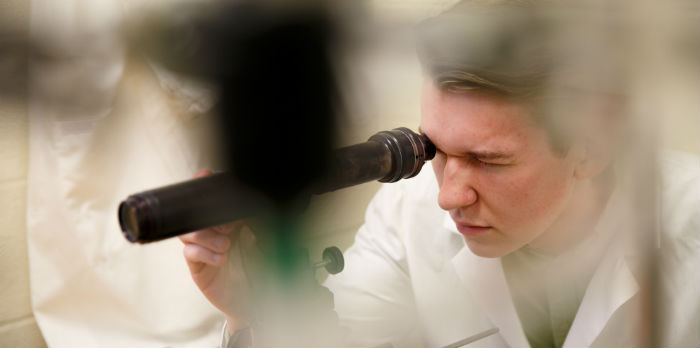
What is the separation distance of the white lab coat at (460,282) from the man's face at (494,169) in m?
0.09

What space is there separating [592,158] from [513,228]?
0.51 ft

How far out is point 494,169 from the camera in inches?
29.0

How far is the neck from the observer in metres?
0.83

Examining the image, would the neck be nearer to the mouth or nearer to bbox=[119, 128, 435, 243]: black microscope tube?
the mouth

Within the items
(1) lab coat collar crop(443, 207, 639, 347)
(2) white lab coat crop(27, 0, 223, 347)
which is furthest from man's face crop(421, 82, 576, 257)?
(2) white lab coat crop(27, 0, 223, 347)

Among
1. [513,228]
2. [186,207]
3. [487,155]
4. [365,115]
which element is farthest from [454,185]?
[186,207]

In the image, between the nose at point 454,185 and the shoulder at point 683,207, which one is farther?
the shoulder at point 683,207

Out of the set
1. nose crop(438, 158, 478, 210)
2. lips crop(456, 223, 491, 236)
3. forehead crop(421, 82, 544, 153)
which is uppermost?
forehead crop(421, 82, 544, 153)

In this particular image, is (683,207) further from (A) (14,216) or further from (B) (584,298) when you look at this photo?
(A) (14,216)

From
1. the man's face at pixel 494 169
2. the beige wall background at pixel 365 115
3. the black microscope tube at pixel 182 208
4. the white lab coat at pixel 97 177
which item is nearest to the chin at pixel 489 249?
the man's face at pixel 494 169

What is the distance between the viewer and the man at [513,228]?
0.52 metres

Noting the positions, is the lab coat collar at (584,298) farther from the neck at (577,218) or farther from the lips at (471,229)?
the lips at (471,229)

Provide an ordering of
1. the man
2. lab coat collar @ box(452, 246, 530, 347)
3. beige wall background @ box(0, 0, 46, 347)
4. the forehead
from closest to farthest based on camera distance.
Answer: beige wall background @ box(0, 0, 46, 347), the man, the forehead, lab coat collar @ box(452, 246, 530, 347)

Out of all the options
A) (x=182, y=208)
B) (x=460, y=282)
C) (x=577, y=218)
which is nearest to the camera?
(x=182, y=208)
